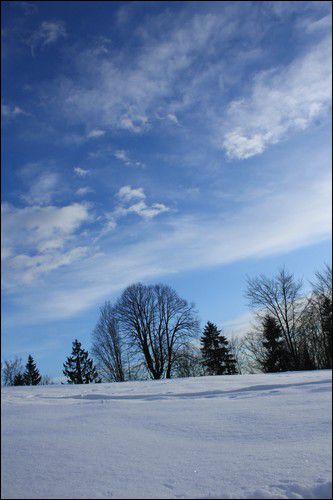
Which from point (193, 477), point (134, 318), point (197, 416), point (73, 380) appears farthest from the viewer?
point (73, 380)

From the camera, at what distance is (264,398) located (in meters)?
4.96

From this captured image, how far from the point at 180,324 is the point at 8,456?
32.3 meters

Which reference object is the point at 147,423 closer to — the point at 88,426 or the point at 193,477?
the point at 88,426

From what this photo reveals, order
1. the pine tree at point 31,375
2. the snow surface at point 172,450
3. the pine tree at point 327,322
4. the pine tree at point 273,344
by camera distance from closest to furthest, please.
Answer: the snow surface at point 172,450, the pine tree at point 327,322, the pine tree at point 273,344, the pine tree at point 31,375

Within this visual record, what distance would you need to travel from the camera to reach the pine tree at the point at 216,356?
34.9 meters

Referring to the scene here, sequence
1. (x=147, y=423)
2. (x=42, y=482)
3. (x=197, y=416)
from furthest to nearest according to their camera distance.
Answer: (x=197, y=416)
(x=147, y=423)
(x=42, y=482)

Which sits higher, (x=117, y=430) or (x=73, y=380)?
(x=117, y=430)

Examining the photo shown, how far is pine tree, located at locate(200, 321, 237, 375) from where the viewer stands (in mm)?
34875

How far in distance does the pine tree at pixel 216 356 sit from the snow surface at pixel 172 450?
31.9 metres

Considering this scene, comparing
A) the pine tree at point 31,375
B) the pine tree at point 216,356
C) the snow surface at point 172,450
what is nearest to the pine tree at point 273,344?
the snow surface at point 172,450

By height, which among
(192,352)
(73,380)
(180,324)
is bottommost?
(73,380)

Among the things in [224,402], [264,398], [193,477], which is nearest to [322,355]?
[264,398]

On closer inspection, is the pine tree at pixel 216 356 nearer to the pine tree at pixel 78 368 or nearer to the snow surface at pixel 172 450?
the pine tree at pixel 78 368

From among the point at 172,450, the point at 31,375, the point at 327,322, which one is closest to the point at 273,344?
the point at 327,322
